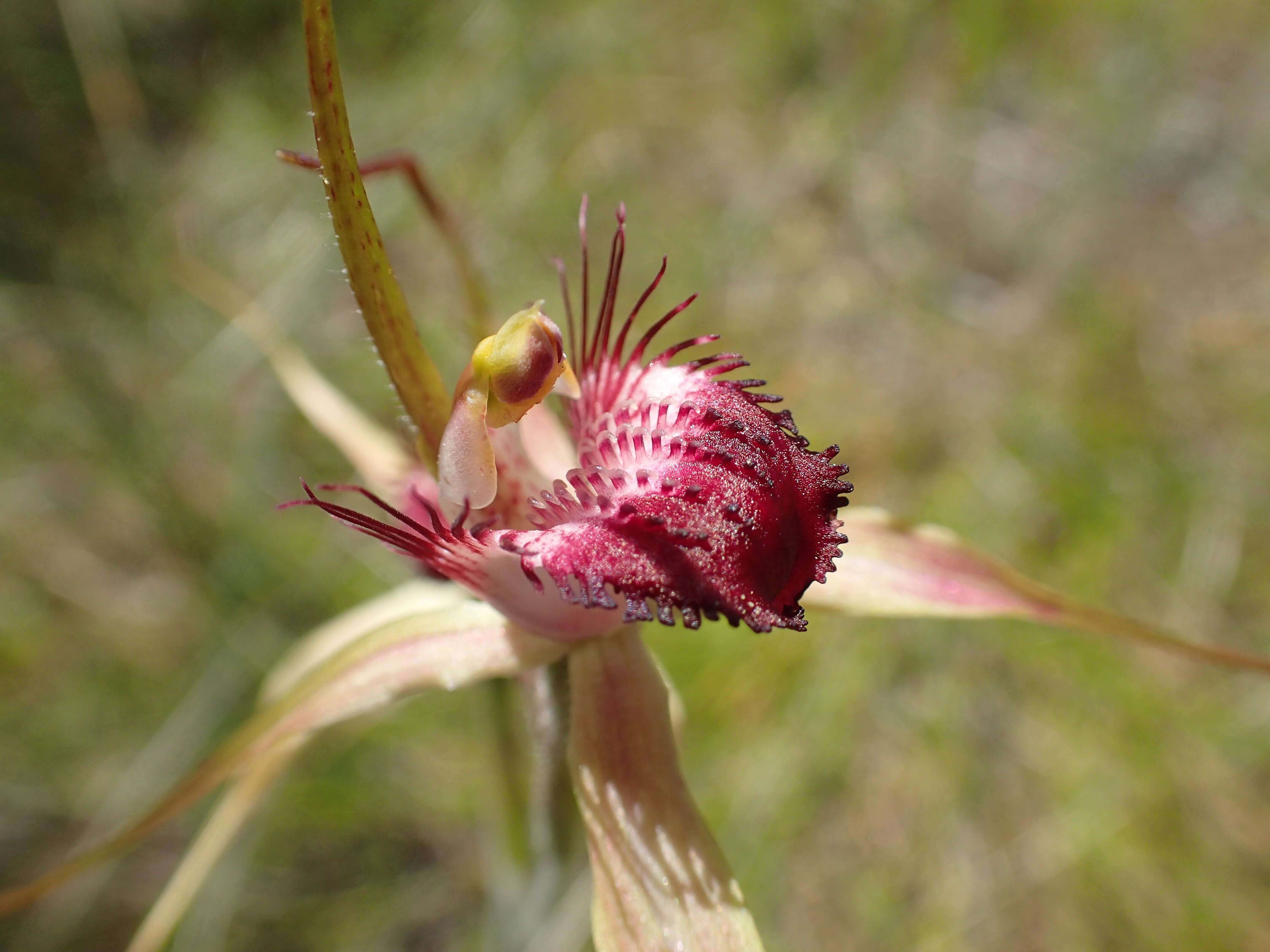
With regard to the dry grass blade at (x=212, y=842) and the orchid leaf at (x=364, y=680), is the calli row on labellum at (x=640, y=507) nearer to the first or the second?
the orchid leaf at (x=364, y=680)

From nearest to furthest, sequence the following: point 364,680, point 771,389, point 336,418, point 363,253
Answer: point 363,253 → point 364,680 → point 336,418 → point 771,389

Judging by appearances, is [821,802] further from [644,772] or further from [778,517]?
[778,517]

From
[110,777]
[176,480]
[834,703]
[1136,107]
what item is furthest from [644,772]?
[1136,107]

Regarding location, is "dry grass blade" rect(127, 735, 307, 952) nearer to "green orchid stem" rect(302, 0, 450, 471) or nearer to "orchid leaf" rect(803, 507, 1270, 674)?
"green orchid stem" rect(302, 0, 450, 471)

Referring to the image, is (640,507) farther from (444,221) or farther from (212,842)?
(212,842)

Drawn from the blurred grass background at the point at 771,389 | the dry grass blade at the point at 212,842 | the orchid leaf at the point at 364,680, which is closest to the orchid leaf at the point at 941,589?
the orchid leaf at the point at 364,680

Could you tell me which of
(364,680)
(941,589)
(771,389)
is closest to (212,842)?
(364,680)
